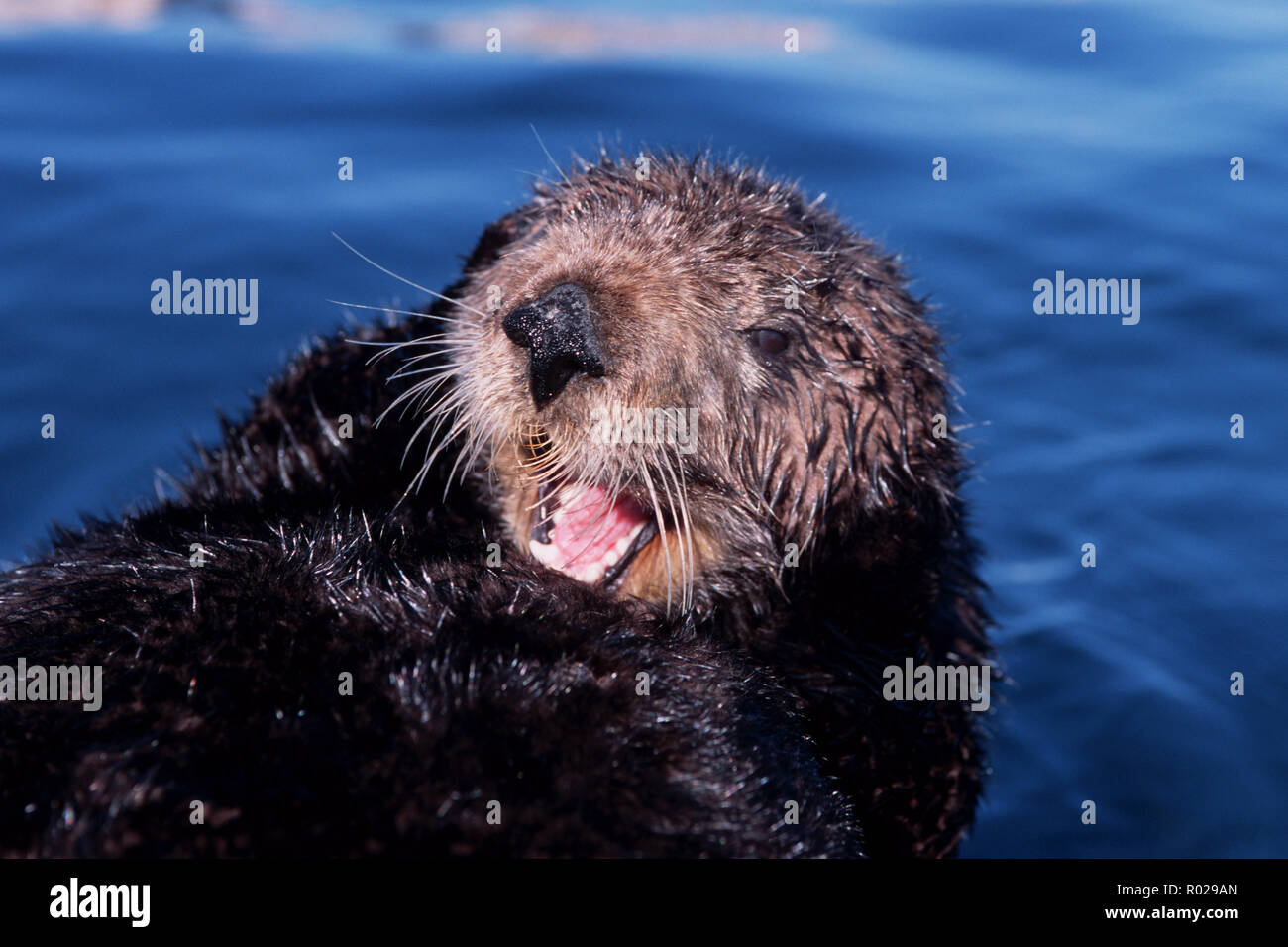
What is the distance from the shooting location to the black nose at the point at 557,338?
9.51ft

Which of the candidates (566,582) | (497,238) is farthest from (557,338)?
(497,238)

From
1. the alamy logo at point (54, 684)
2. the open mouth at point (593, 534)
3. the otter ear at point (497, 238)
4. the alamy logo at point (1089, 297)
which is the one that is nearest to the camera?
the alamy logo at point (54, 684)

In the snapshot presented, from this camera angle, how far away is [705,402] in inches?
123

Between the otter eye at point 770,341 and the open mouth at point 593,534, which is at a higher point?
the otter eye at point 770,341

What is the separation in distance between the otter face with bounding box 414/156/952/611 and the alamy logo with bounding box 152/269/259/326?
11.8ft

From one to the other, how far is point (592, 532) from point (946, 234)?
15.8 feet

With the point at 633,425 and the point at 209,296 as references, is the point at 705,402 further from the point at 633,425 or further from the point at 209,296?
the point at 209,296

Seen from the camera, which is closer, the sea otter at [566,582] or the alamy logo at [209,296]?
the sea otter at [566,582]

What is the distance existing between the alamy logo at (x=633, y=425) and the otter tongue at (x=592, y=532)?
13.0 inches

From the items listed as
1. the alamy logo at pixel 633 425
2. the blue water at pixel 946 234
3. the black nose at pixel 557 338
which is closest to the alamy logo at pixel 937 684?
the alamy logo at pixel 633 425

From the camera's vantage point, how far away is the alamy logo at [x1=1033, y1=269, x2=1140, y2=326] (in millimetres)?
7148

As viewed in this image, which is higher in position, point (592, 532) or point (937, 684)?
point (592, 532)
